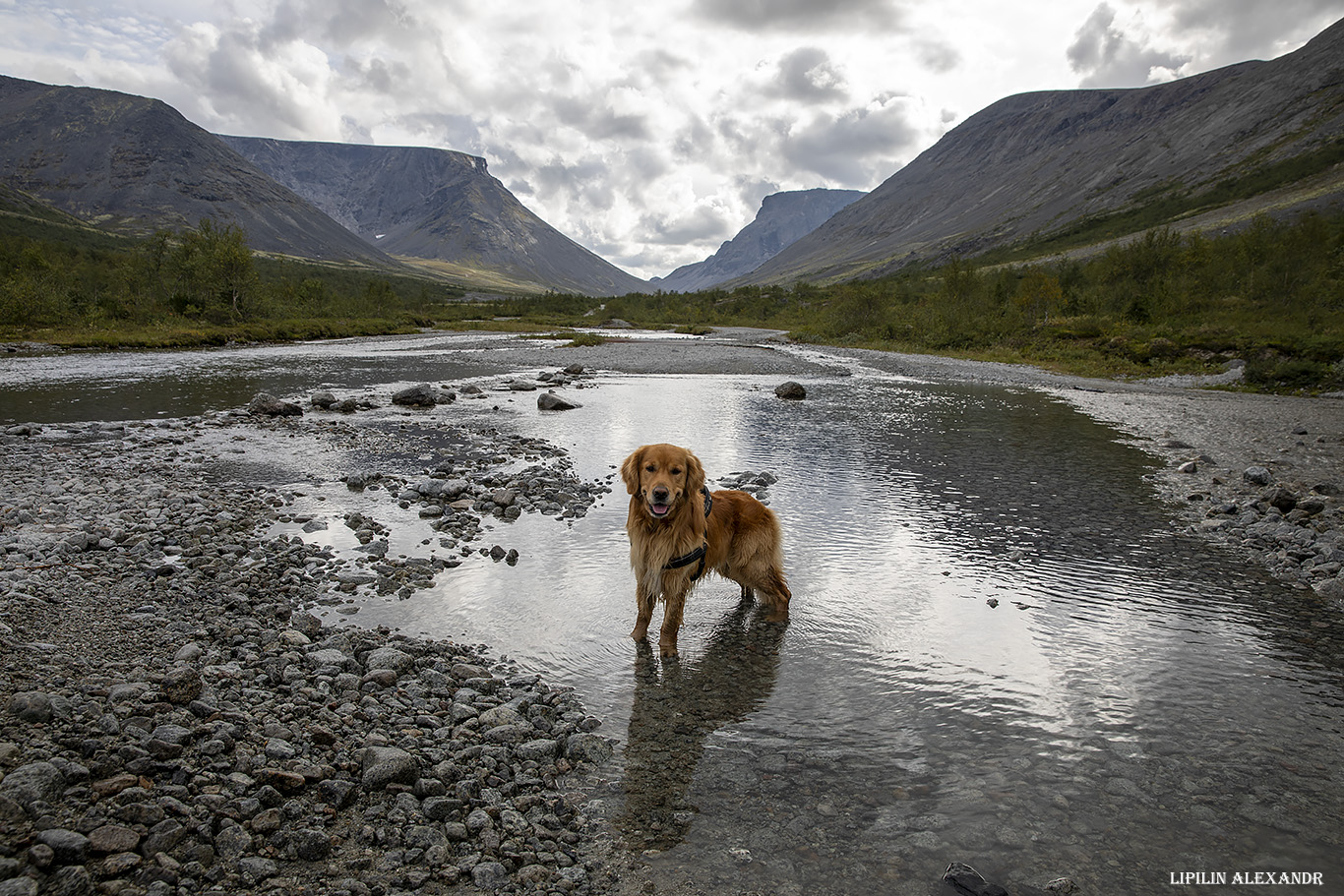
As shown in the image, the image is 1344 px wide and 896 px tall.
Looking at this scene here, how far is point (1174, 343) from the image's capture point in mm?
39656

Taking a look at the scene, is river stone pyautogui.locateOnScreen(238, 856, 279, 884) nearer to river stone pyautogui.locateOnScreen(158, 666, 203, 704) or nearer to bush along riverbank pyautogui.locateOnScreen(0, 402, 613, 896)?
bush along riverbank pyautogui.locateOnScreen(0, 402, 613, 896)

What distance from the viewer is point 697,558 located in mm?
6789

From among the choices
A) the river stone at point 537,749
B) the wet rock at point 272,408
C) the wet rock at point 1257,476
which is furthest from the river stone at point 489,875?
the wet rock at point 272,408

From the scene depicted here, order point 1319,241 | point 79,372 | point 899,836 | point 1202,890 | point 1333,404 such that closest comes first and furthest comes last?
1. point 1202,890
2. point 899,836
3. point 1333,404
4. point 79,372
5. point 1319,241

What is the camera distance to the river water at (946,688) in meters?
4.15

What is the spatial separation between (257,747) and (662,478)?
385 cm

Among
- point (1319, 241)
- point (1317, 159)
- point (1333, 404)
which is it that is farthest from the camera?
point (1317, 159)

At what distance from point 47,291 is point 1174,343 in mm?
88922

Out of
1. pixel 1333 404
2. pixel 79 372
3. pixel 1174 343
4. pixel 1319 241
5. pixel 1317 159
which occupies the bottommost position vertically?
pixel 79 372

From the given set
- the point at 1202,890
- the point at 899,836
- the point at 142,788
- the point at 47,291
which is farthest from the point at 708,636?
the point at 47,291

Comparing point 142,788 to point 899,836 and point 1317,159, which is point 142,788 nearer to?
point 899,836

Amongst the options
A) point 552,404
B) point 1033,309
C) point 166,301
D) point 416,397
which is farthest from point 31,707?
point 166,301

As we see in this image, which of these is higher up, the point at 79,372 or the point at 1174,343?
the point at 1174,343

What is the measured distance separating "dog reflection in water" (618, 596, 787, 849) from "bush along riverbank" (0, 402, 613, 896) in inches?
15.1
